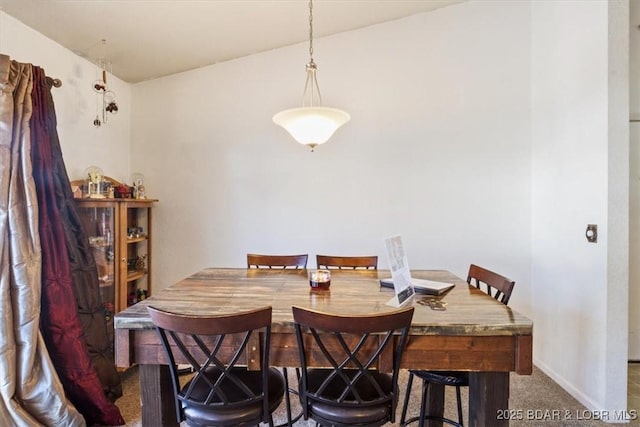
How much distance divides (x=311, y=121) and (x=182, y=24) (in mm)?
1467

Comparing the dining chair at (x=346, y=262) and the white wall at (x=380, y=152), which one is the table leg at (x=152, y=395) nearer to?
the dining chair at (x=346, y=262)

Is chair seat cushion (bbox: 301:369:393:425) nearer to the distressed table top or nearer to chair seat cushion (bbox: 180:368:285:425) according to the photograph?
chair seat cushion (bbox: 180:368:285:425)

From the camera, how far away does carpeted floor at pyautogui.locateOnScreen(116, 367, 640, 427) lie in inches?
85.8

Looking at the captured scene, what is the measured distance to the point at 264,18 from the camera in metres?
2.74

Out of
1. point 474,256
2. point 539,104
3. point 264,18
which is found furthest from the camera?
point 474,256

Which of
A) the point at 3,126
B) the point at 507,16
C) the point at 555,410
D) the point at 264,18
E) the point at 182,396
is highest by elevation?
the point at 507,16

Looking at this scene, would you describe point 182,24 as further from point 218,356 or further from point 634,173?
point 634,173

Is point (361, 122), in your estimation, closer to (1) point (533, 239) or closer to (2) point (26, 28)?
(1) point (533, 239)

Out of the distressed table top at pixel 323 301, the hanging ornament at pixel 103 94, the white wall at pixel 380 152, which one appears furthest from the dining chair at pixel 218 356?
the hanging ornament at pixel 103 94

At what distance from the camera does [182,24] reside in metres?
2.60

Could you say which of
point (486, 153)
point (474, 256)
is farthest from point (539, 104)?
point (474, 256)

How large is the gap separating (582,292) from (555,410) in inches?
30.7

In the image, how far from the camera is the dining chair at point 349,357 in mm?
1293

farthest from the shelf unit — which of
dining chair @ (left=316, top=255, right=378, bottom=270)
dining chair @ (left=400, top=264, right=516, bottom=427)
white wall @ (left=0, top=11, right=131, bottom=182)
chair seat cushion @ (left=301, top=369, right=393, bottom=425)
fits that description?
dining chair @ (left=400, top=264, right=516, bottom=427)
